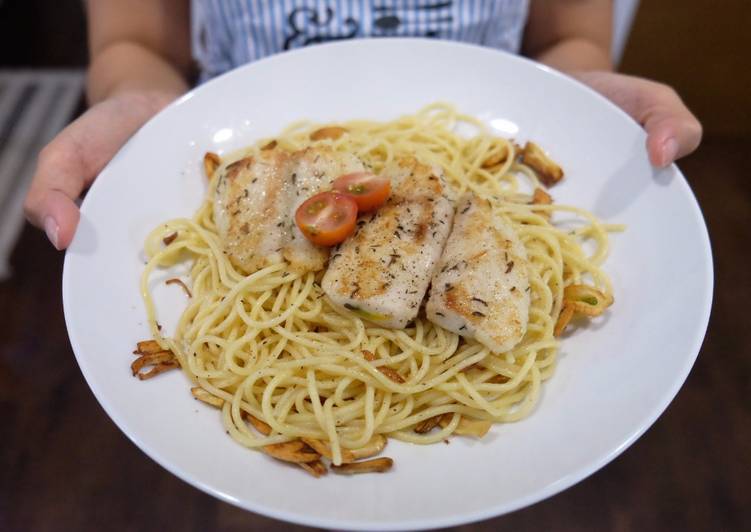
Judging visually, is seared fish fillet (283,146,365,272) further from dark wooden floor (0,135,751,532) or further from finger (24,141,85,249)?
dark wooden floor (0,135,751,532)

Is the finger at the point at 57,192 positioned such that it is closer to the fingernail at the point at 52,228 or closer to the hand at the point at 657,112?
the fingernail at the point at 52,228

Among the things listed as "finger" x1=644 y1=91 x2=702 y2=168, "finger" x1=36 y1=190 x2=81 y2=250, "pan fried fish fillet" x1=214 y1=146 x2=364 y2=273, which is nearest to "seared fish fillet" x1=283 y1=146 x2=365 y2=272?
"pan fried fish fillet" x1=214 y1=146 x2=364 y2=273

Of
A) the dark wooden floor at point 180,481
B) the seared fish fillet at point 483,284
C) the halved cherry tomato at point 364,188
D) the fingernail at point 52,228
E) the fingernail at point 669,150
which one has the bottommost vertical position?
the dark wooden floor at point 180,481

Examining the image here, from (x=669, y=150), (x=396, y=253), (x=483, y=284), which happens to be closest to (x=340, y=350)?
(x=396, y=253)

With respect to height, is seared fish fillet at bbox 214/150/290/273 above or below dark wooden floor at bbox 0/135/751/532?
above

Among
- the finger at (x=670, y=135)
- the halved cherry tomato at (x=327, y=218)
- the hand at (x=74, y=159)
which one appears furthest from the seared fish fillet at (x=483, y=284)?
the hand at (x=74, y=159)

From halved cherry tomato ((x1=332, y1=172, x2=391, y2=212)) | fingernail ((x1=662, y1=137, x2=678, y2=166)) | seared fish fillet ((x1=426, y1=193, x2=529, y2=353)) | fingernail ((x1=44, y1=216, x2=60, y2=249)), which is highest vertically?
fingernail ((x1=662, y1=137, x2=678, y2=166))

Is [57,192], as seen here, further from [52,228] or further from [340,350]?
[340,350]
